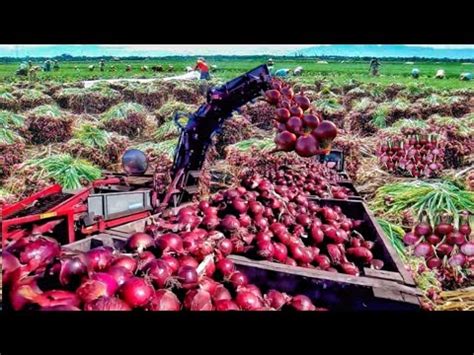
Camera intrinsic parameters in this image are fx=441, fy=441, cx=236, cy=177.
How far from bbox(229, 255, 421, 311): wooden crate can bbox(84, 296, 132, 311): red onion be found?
647 mm

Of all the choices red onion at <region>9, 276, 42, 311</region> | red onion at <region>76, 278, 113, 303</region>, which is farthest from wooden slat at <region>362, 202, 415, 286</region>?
red onion at <region>9, 276, 42, 311</region>

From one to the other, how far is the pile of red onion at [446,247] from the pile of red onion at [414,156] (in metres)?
0.41

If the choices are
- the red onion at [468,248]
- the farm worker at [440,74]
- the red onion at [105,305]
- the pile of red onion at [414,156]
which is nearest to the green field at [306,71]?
the farm worker at [440,74]

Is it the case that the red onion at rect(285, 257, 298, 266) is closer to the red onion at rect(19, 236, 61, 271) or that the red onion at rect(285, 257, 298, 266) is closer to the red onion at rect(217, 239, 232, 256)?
the red onion at rect(217, 239, 232, 256)

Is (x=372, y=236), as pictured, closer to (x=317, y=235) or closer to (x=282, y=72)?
(x=317, y=235)

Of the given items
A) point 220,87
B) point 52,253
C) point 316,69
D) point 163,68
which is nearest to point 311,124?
point 316,69

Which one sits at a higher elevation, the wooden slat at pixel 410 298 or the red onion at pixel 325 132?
the red onion at pixel 325 132

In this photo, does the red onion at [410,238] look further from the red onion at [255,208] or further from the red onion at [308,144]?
the red onion at [255,208]

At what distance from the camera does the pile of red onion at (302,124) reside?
332 centimetres

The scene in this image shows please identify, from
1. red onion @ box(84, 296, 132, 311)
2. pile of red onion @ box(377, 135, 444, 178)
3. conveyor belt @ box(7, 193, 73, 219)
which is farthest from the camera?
pile of red onion @ box(377, 135, 444, 178)

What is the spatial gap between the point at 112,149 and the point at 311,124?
61.6 inches

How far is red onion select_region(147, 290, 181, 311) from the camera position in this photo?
76.6 inches

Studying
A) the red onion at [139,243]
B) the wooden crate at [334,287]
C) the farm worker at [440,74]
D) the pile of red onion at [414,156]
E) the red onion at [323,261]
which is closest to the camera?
the wooden crate at [334,287]

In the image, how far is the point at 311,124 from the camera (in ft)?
10.9
